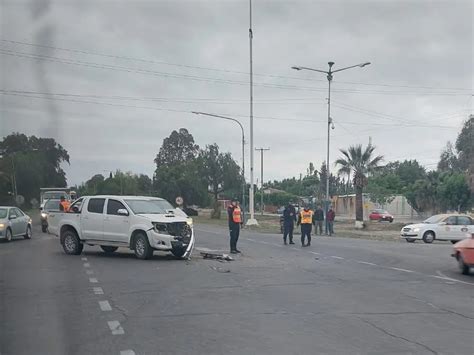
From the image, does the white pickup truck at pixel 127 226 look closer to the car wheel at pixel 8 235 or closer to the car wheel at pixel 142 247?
the car wheel at pixel 142 247

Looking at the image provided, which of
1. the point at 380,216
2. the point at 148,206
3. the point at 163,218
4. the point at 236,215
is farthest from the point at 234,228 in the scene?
the point at 380,216

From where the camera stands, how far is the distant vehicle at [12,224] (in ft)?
78.5

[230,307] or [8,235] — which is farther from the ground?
[8,235]

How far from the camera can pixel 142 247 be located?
1744 cm

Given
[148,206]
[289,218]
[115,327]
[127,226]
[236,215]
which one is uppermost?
[148,206]

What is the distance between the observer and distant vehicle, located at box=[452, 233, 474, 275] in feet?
49.9

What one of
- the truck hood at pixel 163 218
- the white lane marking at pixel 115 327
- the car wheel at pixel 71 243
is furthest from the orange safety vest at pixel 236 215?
the white lane marking at pixel 115 327

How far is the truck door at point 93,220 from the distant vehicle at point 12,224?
22.6ft

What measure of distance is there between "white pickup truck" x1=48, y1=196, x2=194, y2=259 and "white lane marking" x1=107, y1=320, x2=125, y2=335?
8.57 meters

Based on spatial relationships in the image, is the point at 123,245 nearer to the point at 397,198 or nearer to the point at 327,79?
the point at 327,79

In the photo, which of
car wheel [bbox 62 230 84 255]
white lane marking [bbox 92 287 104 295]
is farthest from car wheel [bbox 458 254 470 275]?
car wheel [bbox 62 230 84 255]

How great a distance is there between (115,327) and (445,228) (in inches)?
968

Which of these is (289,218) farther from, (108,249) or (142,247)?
(142,247)

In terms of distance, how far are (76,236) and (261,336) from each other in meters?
11.9
